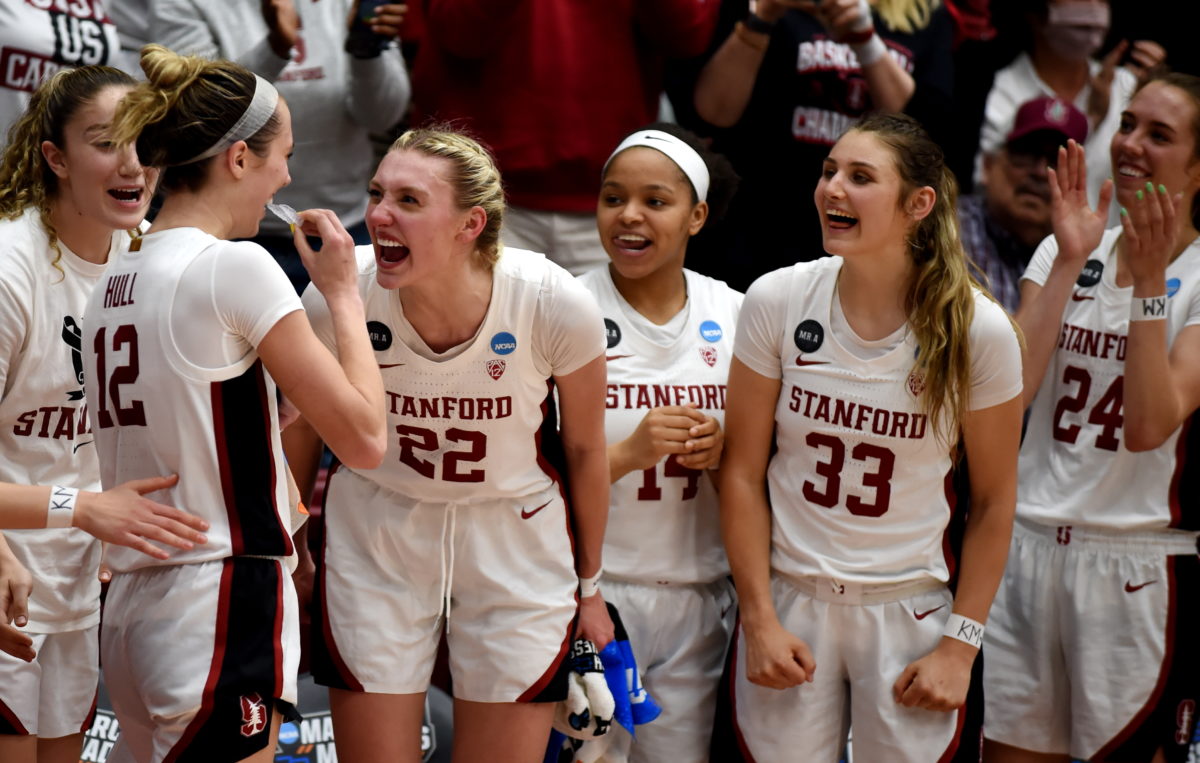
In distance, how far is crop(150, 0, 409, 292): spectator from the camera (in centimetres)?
520

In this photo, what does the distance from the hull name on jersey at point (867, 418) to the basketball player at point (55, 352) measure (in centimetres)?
188

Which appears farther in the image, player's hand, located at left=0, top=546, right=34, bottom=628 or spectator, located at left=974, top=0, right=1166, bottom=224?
spectator, located at left=974, top=0, right=1166, bottom=224

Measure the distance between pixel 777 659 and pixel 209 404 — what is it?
1711mm

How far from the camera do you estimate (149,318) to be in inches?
115

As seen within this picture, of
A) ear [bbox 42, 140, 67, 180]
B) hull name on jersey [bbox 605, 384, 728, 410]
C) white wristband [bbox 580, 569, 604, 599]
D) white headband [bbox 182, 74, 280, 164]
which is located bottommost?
white wristband [bbox 580, 569, 604, 599]

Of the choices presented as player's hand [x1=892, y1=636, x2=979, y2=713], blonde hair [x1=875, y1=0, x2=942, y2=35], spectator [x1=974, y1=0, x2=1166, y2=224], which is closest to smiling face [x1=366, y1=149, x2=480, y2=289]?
player's hand [x1=892, y1=636, x2=979, y2=713]

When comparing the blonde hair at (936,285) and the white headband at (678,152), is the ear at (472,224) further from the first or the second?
the blonde hair at (936,285)

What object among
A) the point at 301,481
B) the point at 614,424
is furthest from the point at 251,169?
the point at 614,424

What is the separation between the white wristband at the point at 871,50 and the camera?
17.9 feet

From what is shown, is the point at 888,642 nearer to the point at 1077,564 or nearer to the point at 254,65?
the point at 1077,564

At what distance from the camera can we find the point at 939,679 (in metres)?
3.72

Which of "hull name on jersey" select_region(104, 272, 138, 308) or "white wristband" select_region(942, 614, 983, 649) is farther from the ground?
"hull name on jersey" select_region(104, 272, 138, 308)

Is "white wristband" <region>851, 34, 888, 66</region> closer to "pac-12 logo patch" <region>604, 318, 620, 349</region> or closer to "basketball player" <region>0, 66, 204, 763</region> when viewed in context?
"pac-12 logo patch" <region>604, 318, 620, 349</region>

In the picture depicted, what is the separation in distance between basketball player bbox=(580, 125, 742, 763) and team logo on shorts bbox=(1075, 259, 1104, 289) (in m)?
1.12
